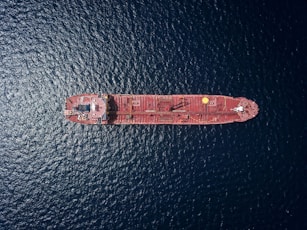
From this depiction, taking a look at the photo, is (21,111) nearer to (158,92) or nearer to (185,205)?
(158,92)

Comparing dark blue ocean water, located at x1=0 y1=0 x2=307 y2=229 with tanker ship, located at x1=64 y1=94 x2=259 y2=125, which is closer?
dark blue ocean water, located at x1=0 y1=0 x2=307 y2=229

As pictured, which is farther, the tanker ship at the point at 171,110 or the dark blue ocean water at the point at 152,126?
the tanker ship at the point at 171,110

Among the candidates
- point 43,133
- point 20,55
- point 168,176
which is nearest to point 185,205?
point 168,176

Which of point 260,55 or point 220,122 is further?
point 260,55
